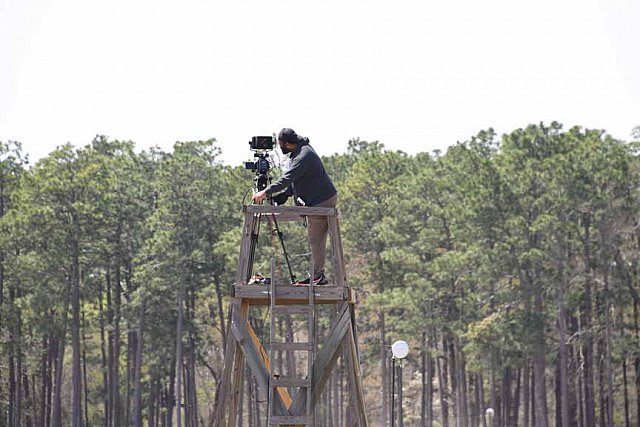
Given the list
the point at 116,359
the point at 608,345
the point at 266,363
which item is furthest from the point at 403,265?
the point at 266,363

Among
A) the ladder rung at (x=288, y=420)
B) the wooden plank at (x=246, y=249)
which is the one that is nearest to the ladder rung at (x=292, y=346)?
the ladder rung at (x=288, y=420)

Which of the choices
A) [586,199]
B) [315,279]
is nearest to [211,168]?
[586,199]

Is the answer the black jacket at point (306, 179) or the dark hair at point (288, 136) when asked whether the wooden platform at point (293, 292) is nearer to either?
the black jacket at point (306, 179)

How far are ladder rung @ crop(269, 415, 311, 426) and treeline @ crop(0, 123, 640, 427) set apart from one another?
2826 centimetres

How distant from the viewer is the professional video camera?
11.7 m

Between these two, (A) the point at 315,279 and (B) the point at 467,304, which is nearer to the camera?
(A) the point at 315,279

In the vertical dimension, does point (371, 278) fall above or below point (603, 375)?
above

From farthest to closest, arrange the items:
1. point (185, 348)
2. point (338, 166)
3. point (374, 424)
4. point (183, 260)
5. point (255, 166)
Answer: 1. point (374, 424)
2. point (338, 166)
3. point (185, 348)
4. point (183, 260)
5. point (255, 166)

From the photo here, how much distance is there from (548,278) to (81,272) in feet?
62.8

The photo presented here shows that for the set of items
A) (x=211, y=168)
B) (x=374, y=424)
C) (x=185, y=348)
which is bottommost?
(x=374, y=424)

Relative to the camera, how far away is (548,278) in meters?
40.4

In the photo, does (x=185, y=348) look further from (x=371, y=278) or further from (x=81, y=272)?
(x=371, y=278)

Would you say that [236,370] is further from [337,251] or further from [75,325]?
[75,325]

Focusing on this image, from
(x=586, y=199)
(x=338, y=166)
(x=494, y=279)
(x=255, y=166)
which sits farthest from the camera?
(x=338, y=166)
